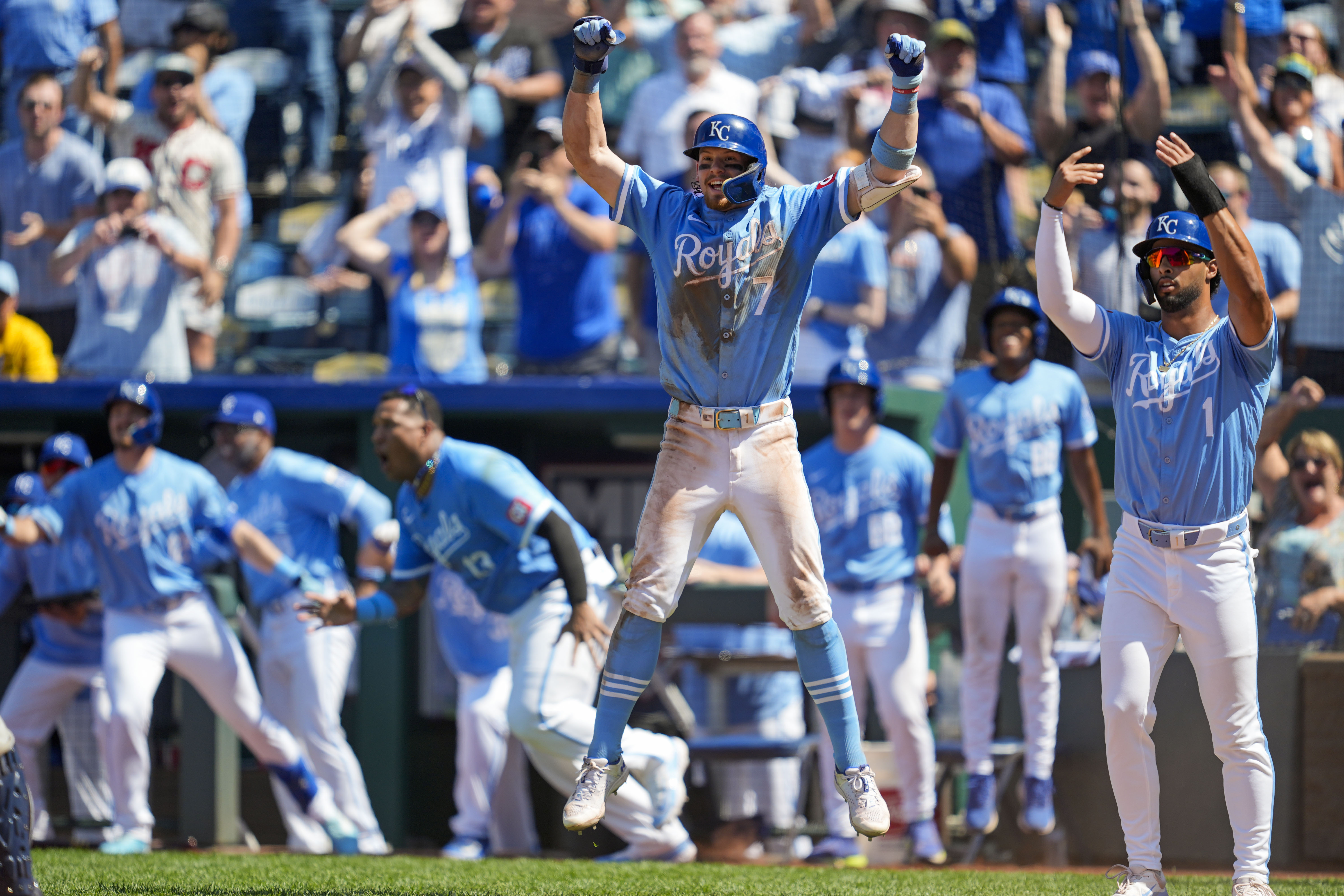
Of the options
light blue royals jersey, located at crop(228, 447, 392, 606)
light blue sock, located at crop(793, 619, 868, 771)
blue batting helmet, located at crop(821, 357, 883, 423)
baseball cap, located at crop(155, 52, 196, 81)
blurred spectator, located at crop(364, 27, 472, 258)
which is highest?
baseball cap, located at crop(155, 52, 196, 81)

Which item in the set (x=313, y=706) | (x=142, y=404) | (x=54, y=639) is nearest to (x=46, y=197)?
(x=142, y=404)

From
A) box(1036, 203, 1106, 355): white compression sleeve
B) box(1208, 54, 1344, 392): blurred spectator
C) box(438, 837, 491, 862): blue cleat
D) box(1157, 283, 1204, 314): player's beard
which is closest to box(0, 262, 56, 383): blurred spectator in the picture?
box(438, 837, 491, 862): blue cleat

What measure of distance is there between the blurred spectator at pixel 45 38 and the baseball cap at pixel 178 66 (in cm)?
76

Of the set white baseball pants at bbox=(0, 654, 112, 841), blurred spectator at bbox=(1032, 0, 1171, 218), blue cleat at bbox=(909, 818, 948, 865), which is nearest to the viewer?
blue cleat at bbox=(909, 818, 948, 865)

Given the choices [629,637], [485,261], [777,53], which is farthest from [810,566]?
[777,53]

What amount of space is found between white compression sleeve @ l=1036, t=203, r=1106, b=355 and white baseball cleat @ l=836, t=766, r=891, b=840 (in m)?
1.50

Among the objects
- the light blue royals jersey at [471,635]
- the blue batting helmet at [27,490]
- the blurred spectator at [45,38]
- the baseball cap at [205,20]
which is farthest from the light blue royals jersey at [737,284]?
the blurred spectator at [45,38]

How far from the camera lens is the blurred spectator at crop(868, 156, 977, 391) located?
878cm

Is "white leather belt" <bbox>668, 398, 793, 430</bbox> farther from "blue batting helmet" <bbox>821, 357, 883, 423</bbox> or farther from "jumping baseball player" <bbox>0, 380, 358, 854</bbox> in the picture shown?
"jumping baseball player" <bbox>0, 380, 358, 854</bbox>

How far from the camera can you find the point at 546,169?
29.7ft

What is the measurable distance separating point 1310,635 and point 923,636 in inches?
66.5

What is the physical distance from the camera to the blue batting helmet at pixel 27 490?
8305 mm

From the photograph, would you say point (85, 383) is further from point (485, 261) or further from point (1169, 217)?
point (1169, 217)

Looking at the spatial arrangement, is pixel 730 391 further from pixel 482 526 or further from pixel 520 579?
pixel 520 579
